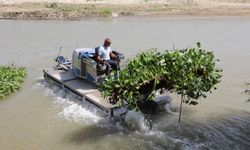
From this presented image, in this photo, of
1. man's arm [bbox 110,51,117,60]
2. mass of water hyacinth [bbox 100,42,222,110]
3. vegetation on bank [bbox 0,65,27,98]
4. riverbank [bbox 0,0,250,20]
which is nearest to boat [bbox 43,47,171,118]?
man's arm [bbox 110,51,117,60]

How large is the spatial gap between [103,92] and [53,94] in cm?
412

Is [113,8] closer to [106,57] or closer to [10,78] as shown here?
[10,78]

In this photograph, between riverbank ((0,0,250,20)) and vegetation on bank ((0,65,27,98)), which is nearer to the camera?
vegetation on bank ((0,65,27,98))

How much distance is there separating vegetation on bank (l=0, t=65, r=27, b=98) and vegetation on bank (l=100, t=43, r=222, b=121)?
17.1ft

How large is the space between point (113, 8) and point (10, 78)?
56.7ft

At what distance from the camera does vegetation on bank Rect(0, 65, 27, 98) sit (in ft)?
44.3

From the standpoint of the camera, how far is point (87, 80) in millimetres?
12797

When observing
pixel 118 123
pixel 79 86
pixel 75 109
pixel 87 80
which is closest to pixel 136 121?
pixel 118 123

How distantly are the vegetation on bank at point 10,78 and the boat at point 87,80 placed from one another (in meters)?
1.18

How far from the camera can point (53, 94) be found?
1332 cm

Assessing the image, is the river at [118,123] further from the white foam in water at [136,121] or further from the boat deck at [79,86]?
the boat deck at [79,86]

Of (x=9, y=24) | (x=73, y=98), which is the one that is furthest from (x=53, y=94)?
(x=9, y=24)

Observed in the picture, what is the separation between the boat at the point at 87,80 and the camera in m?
11.1

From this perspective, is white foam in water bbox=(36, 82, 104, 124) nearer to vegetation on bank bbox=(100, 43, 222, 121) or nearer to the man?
the man
